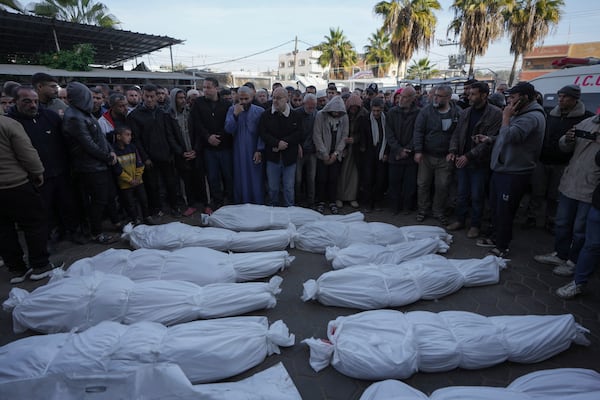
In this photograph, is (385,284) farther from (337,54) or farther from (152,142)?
(337,54)

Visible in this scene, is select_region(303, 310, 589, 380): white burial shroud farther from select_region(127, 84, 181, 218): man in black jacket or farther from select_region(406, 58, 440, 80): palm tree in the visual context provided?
select_region(406, 58, 440, 80): palm tree

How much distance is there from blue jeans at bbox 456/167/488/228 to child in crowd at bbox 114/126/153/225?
15.2 ft

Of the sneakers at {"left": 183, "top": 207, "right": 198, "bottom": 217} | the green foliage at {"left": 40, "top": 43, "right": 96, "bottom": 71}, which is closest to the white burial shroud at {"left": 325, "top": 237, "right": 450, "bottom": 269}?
the sneakers at {"left": 183, "top": 207, "right": 198, "bottom": 217}

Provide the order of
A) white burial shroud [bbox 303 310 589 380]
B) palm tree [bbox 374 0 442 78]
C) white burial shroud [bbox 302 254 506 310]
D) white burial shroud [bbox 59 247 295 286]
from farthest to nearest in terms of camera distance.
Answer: palm tree [bbox 374 0 442 78], white burial shroud [bbox 59 247 295 286], white burial shroud [bbox 302 254 506 310], white burial shroud [bbox 303 310 589 380]

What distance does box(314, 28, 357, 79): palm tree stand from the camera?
33.7m

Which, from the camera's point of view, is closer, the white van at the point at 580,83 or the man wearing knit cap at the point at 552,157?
the man wearing knit cap at the point at 552,157

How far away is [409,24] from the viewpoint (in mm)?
19438

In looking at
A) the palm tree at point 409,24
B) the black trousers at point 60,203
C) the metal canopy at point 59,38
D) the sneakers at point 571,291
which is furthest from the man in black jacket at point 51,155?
the palm tree at point 409,24

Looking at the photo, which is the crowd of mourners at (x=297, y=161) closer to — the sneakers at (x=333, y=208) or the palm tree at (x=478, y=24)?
the sneakers at (x=333, y=208)

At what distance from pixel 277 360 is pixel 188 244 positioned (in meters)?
1.96

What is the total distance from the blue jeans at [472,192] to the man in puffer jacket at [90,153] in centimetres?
484

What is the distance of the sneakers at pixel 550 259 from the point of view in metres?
3.72

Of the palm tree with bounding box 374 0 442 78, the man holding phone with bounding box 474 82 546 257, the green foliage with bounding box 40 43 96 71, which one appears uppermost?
the palm tree with bounding box 374 0 442 78

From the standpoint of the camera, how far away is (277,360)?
2357mm
